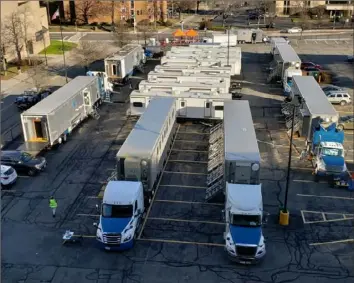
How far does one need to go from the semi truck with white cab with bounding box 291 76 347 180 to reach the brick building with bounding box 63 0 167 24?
58.0m

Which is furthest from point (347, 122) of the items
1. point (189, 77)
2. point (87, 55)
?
point (87, 55)

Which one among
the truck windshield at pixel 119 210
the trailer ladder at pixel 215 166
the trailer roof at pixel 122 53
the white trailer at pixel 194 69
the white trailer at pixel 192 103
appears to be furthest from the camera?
the trailer roof at pixel 122 53

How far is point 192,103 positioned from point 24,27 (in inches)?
1176

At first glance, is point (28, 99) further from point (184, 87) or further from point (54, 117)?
point (184, 87)

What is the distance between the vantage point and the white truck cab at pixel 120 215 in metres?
16.6

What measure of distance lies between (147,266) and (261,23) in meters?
79.6

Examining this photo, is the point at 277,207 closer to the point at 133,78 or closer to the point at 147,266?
the point at 147,266

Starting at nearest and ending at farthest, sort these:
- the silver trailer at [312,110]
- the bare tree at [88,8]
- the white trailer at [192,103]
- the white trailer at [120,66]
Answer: the silver trailer at [312,110], the white trailer at [192,103], the white trailer at [120,66], the bare tree at [88,8]

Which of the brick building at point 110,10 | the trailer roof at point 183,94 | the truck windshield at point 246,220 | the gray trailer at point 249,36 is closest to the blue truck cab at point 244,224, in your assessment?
the truck windshield at point 246,220

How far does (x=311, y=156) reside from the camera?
25172 millimetres

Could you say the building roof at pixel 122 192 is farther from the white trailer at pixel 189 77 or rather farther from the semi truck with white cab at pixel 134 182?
the white trailer at pixel 189 77

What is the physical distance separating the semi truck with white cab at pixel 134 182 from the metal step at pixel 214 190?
8.78ft

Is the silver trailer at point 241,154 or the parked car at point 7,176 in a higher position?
the silver trailer at point 241,154

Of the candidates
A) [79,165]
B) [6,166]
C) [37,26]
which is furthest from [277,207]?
[37,26]
